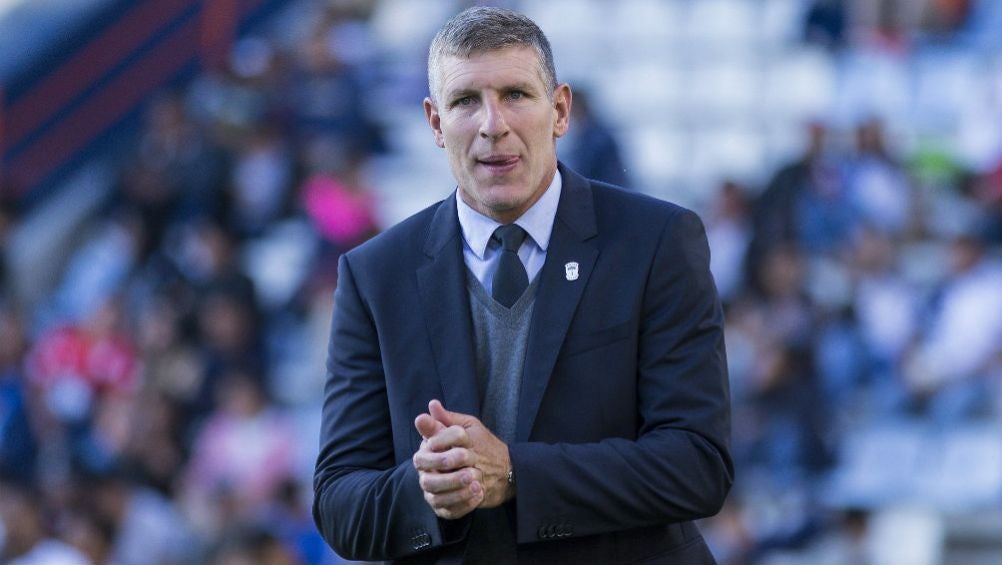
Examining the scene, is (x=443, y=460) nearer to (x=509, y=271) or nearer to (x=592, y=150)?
(x=509, y=271)

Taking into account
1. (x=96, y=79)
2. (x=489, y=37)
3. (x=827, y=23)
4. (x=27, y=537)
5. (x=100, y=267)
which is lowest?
(x=489, y=37)

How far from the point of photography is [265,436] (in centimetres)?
862

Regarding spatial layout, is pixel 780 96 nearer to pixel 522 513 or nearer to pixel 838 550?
pixel 838 550

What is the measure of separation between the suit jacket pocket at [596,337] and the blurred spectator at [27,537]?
5593mm

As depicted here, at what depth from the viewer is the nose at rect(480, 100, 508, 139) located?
8.55 ft

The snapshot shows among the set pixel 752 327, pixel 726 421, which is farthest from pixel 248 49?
pixel 726 421

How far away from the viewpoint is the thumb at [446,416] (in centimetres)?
244

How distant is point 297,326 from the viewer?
31.6 ft

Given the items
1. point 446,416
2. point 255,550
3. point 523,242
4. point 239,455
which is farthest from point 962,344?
point 446,416

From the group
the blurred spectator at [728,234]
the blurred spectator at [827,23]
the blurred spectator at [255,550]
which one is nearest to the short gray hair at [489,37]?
the blurred spectator at [255,550]

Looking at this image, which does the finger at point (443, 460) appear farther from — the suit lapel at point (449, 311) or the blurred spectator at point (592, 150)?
the blurred spectator at point (592, 150)

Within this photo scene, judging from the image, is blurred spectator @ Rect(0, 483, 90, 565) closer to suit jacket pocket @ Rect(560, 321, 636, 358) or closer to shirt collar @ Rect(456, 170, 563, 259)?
shirt collar @ Rect(456, 170, 563, 259)

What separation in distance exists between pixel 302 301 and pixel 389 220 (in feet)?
3.09

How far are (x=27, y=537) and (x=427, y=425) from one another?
585 centimetres
